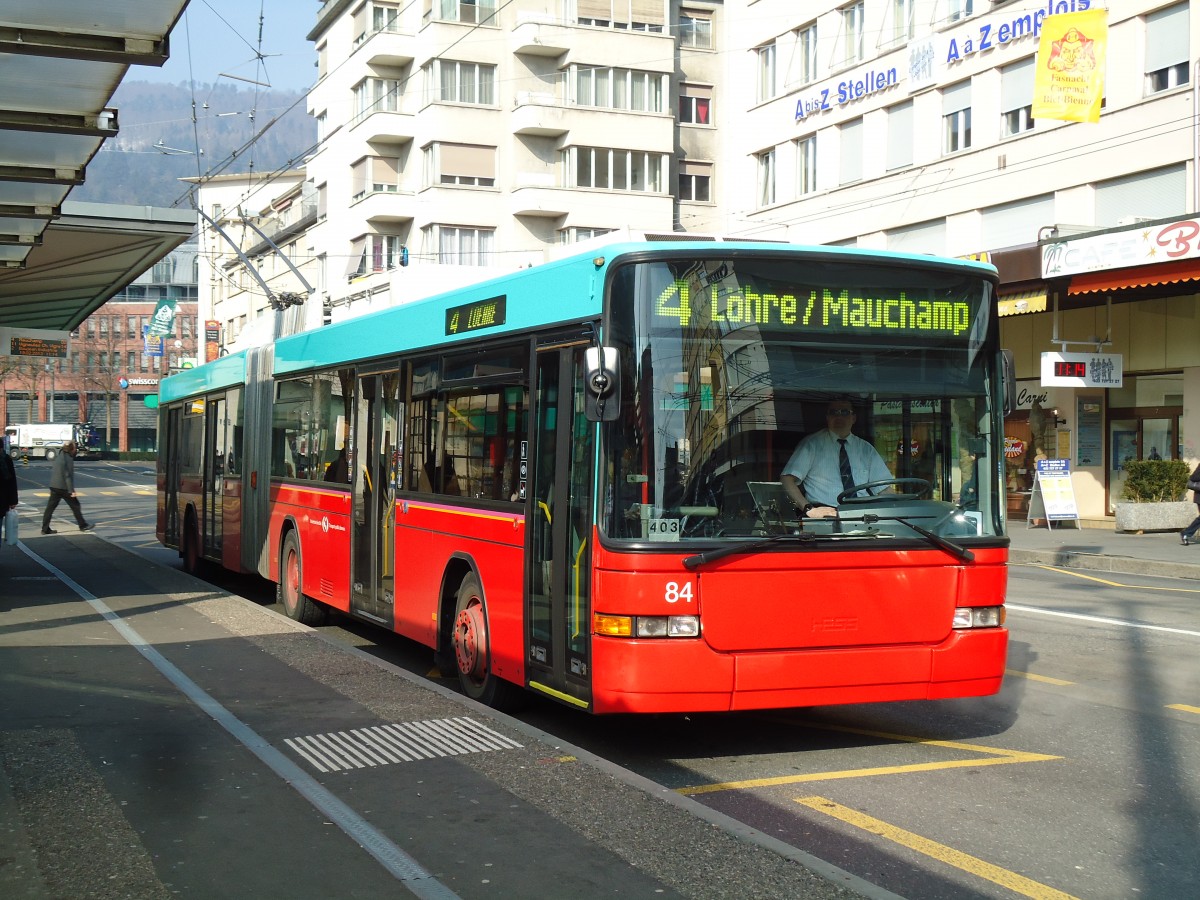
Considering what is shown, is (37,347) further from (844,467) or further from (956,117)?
(844,467)

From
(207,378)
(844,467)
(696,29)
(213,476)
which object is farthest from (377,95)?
(844,467)

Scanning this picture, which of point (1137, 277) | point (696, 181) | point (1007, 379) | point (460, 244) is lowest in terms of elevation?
point (1007, 379)

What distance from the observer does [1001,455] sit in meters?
7.40

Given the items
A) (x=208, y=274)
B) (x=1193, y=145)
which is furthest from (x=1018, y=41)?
(x=208, y=274)

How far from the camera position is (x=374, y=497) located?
10.8 metres

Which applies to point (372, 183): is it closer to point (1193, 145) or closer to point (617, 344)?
point (1193, 145)

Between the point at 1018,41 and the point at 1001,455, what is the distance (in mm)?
27801

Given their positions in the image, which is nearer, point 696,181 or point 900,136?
point 900,136

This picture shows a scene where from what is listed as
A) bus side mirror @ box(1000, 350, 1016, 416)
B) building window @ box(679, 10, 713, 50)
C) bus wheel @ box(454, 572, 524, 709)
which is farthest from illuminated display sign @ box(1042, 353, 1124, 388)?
building window @ box(679, 10, 713, 50)

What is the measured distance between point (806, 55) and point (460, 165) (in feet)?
49.9

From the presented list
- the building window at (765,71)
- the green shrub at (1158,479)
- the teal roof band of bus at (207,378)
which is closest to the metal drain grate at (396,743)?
the teal roof band of bus at (207,378)

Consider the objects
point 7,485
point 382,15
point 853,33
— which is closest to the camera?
point 7,485

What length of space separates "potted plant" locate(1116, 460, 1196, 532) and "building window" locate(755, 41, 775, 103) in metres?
20.7

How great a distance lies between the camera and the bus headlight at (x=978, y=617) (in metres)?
7.29
